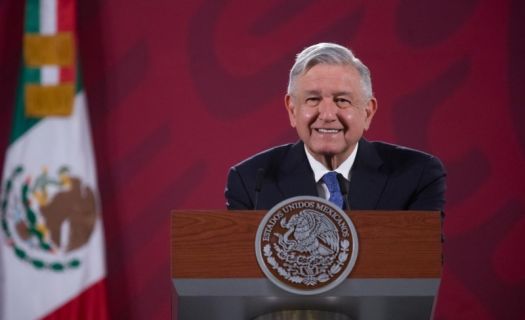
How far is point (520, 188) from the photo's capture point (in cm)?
424

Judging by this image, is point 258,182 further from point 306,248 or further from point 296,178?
point 306,248

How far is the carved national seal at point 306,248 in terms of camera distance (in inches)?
64.1

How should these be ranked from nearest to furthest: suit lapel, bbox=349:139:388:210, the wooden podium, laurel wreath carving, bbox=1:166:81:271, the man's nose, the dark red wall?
the wooden podium
suit lapel, bbox=349:139:388:210
the man's nose
laurel wreath carving, bbox=1:166:81:271
the dark red wall

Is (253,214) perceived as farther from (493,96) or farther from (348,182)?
(493,96)

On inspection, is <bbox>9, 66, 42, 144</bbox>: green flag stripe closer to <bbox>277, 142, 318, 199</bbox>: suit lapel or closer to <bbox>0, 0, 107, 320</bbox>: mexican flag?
<bbox>0, 0, 107, 320</bbox>: mexican flag

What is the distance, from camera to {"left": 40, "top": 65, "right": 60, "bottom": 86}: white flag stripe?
3.98 meters

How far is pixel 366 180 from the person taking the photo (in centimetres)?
219

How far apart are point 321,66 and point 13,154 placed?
217 centimetres

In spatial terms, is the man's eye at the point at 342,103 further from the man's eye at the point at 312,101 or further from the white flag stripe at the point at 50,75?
the white flag stripe at the point at 50,75

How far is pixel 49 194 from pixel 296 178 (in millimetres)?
2028

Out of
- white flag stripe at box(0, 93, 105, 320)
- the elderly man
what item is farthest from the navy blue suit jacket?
white flag stripe at box(0, 93, 105, 320)

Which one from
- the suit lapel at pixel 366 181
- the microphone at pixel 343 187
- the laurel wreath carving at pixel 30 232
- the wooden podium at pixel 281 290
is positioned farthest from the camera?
the laurel wreath carving at pixel 30 232

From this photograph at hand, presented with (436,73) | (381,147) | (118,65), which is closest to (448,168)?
(436,73)

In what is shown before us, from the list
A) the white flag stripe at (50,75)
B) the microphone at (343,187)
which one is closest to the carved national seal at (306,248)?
the microphone at (343,187)
